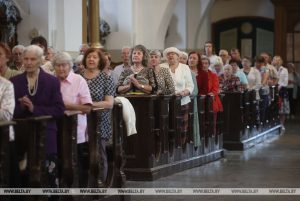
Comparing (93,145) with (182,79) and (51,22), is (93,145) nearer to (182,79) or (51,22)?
(182,79)

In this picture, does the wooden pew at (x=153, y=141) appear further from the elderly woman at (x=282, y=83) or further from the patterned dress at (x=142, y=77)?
the elderly woman at (x=282, y=83)

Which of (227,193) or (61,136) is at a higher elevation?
(61,136)

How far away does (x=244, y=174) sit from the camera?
36.6ft

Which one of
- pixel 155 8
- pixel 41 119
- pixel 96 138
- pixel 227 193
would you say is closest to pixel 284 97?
pixel 155 8

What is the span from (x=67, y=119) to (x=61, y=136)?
15 cm

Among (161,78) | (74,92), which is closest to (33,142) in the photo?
(74,92)

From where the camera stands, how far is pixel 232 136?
14.9 meters

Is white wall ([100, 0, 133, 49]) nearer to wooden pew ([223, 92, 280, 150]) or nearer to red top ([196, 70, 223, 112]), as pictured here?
wooden pew ([223, 92, 280, 150])

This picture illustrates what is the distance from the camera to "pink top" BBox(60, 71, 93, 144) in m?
7.91

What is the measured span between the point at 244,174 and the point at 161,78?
1.63 meters

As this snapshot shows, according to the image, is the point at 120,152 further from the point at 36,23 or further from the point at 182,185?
the point at 36,23

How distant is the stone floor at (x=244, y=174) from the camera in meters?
9.15

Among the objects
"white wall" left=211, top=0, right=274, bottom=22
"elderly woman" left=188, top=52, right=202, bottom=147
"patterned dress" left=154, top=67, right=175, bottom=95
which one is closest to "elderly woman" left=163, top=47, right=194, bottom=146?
"elderly woman" left=188, top=52, right=202, bottom=147

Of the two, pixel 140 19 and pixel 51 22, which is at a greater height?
pixel 140 19
